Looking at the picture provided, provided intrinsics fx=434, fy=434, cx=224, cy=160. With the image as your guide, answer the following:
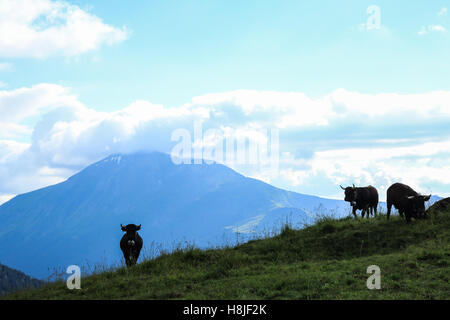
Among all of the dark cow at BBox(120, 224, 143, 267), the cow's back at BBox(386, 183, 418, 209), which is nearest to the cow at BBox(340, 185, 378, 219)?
the cow's back at BBox(386, 183, 418, 209)

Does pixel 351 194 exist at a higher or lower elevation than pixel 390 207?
higher

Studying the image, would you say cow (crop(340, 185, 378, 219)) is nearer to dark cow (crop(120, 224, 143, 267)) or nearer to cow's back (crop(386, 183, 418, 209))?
cow's back (crop(386, 183, 418, 209))

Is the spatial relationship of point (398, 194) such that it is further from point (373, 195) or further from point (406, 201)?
point (373, 195)

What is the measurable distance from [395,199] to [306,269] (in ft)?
30.0

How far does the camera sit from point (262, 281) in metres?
12.2

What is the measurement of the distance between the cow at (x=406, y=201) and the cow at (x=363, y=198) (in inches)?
77.1

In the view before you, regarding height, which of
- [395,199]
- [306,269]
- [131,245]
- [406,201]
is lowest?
[306,269]

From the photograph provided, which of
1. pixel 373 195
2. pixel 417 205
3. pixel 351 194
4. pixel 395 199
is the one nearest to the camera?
pixel 417 205

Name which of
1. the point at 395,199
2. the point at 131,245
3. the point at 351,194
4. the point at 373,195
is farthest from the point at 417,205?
the point at 131,245

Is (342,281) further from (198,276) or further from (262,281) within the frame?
(198,276)

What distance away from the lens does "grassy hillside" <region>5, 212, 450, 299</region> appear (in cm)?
1114

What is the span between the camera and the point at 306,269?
13.6 metres
